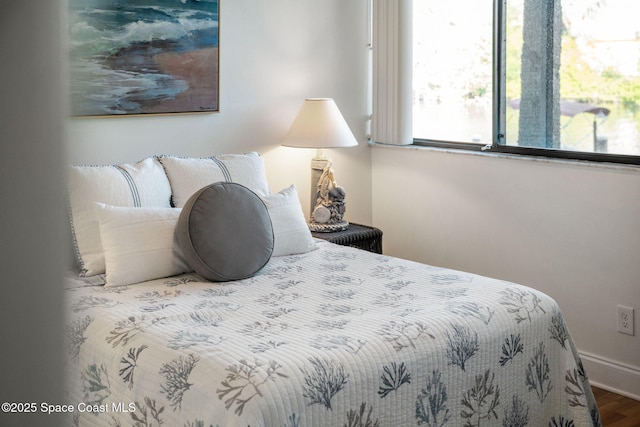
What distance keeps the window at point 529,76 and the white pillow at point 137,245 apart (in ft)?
5.84

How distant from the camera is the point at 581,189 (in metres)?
3.30

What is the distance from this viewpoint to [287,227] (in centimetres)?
322

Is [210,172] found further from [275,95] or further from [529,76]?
[529,76]

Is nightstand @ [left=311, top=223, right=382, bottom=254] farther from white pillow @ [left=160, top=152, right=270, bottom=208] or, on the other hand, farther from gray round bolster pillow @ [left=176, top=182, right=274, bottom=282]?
gray round bolster pillow @ [left=176, top=182, right=274, bottom=282]

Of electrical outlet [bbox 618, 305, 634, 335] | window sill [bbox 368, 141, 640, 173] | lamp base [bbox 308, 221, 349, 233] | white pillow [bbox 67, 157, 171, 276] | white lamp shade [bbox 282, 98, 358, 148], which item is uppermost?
white lamp shade [bbox 282, 98, 358, 148]

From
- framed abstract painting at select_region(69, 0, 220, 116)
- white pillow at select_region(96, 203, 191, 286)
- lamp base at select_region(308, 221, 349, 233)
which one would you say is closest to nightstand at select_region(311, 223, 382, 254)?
lamp base at select_region(308, 221, 349, 233)

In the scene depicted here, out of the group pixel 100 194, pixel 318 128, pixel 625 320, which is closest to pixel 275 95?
pixel 318 128

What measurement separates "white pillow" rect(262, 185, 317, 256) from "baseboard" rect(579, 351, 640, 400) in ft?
4.55

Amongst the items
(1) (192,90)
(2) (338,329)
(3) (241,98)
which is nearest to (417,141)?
(3) (241,98)

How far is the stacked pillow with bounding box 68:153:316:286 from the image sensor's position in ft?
9.14

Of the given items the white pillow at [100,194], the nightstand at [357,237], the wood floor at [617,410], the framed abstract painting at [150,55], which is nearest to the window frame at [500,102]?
the nightstand at [357,237]

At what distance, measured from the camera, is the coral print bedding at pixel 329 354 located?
1.91 metres

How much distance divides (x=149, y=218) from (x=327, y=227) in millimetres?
1131

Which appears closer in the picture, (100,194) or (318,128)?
(100,194)
